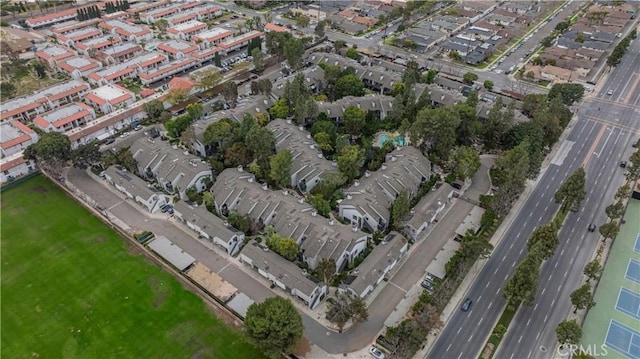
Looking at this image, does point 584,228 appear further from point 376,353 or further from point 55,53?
point 55,53

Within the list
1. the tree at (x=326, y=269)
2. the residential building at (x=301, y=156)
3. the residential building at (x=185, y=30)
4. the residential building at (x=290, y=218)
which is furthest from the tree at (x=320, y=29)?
the tree at (x=326, y=269)

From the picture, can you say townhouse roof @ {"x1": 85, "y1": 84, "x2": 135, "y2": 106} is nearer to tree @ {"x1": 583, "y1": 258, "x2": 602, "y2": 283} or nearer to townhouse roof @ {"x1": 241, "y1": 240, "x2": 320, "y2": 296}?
townhouse roof @ {"x1": 241, "y1": 240, "x2": 320, "y2": 296}

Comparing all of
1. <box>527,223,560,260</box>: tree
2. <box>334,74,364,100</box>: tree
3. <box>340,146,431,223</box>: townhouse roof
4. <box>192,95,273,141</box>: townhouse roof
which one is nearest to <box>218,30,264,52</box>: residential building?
<box>192,95,273,141</box>: townhouse roof

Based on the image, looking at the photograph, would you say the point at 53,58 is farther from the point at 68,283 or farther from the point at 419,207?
the point at 419,207

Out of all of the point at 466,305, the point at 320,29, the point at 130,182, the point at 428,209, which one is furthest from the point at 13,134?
the point at 466,305

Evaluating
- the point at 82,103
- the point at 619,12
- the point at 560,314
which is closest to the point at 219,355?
the point at 560,314

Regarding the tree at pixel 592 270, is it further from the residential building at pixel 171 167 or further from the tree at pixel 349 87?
the residential building at pixel 171 167
